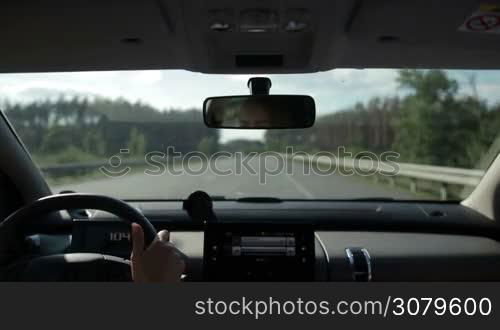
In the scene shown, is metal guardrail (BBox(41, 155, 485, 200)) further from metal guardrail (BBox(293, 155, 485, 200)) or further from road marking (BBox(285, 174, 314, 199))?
road marking (BBox(285, 174, 314, 199))

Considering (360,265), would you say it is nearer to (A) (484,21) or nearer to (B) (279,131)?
(B) (279,131)

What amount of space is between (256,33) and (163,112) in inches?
68.0

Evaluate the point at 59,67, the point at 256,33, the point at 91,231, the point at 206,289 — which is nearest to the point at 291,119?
the point at 256,33

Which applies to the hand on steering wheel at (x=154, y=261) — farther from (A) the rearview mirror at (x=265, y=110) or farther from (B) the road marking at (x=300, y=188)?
(B) the road marking at (x=300, y=188)

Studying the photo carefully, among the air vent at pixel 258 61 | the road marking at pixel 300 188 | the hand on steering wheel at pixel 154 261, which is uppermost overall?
the air vent at pixel 258 61

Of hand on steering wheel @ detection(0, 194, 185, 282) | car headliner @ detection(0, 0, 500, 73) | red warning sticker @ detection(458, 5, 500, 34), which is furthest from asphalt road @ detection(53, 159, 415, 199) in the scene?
red warning sticker @ detection(458, 5, 500, 34)

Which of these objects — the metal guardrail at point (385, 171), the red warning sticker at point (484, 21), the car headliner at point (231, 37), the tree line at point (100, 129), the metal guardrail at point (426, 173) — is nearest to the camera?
the car headliner at point (231, 37)

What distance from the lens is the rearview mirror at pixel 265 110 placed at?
4.06m

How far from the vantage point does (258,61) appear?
160 inches

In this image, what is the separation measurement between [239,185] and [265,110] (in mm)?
2004

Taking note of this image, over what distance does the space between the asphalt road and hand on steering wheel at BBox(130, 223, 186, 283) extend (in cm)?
292

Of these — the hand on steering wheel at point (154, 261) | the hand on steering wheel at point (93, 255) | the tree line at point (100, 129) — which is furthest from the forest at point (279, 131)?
the hand on steering wheel at point (154, 261)

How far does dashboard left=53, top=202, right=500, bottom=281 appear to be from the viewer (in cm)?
350

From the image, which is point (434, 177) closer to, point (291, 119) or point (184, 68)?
point (291, 119)
